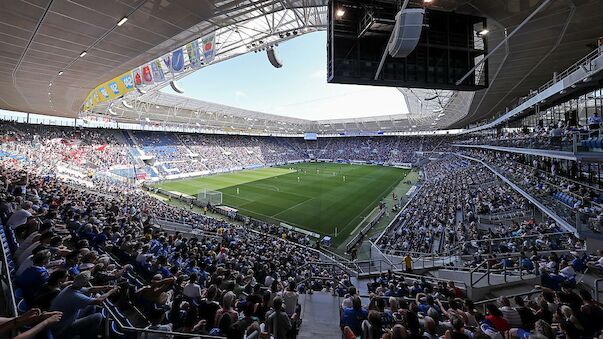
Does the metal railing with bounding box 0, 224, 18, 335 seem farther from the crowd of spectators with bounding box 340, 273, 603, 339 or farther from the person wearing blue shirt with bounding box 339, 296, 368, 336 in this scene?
the person wearing blue shirt with bounding box 339, 296, 368, 336

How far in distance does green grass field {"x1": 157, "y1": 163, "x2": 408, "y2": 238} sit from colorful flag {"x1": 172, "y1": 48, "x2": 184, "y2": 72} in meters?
13.5

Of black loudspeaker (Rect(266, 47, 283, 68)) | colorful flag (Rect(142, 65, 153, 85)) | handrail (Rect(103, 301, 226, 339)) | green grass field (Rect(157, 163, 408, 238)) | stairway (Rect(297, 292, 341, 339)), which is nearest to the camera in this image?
handrail (Rect(103, 301, 226, 339))

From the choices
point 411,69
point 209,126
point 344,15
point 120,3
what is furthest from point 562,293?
point 209,126

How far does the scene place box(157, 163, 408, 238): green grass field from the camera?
23.3 m

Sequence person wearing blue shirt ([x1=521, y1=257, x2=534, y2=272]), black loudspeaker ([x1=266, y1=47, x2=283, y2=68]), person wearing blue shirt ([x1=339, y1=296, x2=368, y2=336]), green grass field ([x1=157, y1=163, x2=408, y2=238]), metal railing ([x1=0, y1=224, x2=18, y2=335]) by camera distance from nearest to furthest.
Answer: metal railing ([x1=0, y1=224, x2=18, y2=335]) < person wearing blue shirt ([x1=339, y1=296, x2=368, y2=336]) < person wearing blue shirt ([x1=521, y1=257, x2=534, y2=272]) < black loudspeaker ([x1=266, y1=47, x2=283, y2=68]) < green grass field ([x1=157, y1=163, x2=408, y2=238])

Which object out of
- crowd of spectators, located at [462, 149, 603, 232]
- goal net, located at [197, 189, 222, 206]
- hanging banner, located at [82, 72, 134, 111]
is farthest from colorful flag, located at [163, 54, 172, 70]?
crowd of spectators, located at [462, 149, 603, 232]

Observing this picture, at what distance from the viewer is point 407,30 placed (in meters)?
6.15

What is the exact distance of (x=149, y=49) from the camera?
968 cm

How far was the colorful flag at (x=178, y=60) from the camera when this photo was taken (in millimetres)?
12949

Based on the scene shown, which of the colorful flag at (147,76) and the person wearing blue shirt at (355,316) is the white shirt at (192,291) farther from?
the colorful flag at (147,76)

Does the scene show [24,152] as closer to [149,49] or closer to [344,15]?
[149,49]

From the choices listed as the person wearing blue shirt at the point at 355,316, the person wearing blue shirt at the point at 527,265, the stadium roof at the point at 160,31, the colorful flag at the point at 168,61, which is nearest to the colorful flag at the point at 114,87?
the stadium roof at the point at 160,31

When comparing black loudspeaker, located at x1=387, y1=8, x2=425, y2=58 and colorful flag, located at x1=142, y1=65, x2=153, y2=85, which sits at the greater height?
colorful flag, located at x1=142, y1=65, x2=153, y2=85

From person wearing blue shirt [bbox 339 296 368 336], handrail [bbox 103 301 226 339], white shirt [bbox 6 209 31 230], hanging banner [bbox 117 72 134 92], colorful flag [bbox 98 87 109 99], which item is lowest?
person wearing blue shirt [bbox 339 296 368 336]
